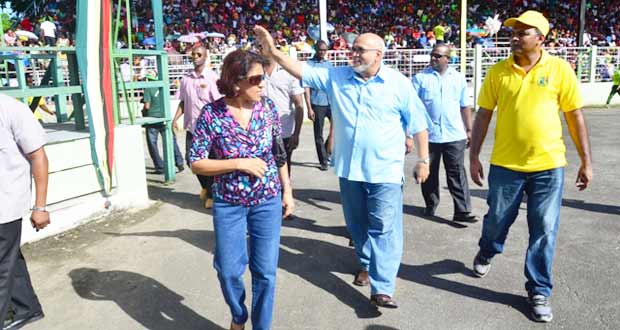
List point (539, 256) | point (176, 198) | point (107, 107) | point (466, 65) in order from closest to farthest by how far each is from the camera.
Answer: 1. point (539, 256)
2. point (107, 107)
3. point (176, 198)
4. point (466, 65)

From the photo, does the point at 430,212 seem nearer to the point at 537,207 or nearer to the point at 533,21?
the point at 537,207

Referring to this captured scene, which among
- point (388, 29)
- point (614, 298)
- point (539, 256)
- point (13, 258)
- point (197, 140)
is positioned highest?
point (388, 29)

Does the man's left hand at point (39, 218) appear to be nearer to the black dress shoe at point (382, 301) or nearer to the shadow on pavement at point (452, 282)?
the black dress shoe at point (382, 301)

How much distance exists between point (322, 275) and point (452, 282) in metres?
0.98

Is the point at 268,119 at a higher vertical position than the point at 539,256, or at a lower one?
higher

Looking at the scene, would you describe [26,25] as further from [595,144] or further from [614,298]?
[614,298]

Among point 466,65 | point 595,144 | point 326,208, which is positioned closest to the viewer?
point 326,208

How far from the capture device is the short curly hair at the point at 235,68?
9.65 feet

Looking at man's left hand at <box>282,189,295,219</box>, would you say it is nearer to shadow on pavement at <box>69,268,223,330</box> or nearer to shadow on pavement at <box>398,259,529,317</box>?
shadow on pavement at <box>69,268,223,330</box>

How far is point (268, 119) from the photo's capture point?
314 centimetres

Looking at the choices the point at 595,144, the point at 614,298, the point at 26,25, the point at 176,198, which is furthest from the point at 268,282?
the point at 26,25

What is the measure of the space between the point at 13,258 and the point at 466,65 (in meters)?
14.7

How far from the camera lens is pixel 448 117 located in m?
5.34

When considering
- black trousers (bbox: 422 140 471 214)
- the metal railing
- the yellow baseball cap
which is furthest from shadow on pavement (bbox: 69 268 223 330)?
the metal railing
